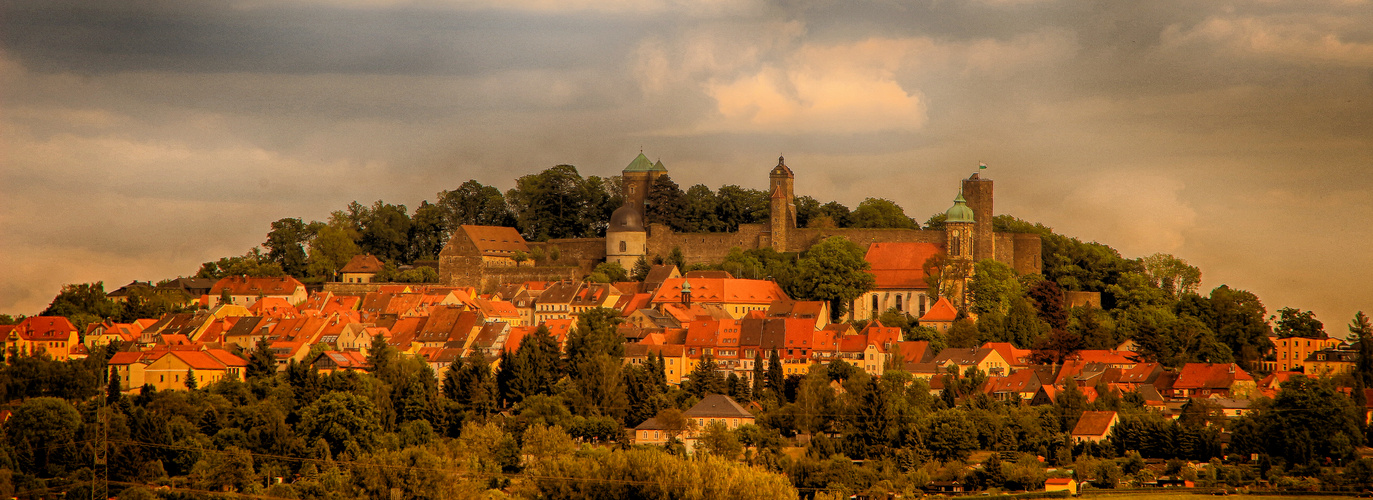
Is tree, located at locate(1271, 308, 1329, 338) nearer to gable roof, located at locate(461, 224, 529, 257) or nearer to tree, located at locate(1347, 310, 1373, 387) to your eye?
tree, located at locate(1347, 310, 1373, 387)

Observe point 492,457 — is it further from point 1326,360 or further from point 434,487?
point 1326,360

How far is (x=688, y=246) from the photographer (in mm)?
81625

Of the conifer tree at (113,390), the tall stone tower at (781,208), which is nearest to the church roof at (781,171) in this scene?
the tall stone tower at (781,208)

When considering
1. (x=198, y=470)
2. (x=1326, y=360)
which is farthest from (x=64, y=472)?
(x=1326, y=360)

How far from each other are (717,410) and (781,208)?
2331 cm

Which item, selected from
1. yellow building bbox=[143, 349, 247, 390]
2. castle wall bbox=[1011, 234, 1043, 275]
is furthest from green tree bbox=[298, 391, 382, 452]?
castle wall bbox=[1011, 234, 1043, 275]

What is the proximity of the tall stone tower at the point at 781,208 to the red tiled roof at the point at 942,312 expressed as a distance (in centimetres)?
1073

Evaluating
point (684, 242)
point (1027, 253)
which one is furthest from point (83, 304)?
point (1027, 253)

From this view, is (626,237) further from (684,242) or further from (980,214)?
(980,214)

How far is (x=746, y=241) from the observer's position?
8062 cm

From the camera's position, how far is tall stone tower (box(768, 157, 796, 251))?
7938cm

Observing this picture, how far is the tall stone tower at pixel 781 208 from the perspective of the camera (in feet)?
260

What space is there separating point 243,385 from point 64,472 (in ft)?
30.4

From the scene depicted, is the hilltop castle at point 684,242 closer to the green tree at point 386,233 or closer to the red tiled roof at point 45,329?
the green tree at point 386,233
